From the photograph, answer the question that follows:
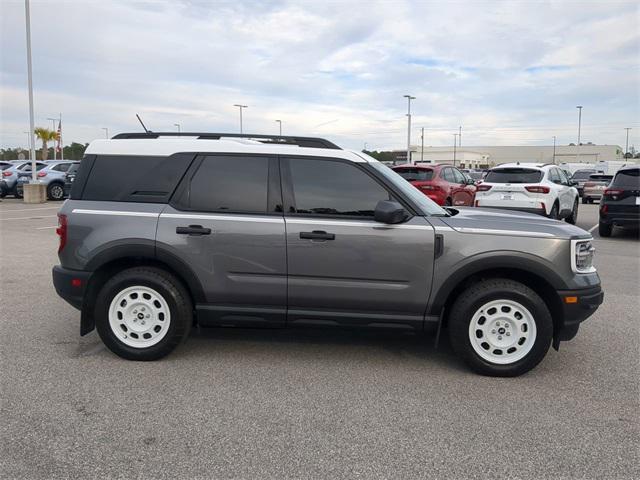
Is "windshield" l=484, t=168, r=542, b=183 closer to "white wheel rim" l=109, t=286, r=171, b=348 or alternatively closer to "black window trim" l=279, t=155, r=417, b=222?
"black window trim" l=279, t=155, r=417, b=222

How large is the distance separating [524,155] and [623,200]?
116578 millimetres

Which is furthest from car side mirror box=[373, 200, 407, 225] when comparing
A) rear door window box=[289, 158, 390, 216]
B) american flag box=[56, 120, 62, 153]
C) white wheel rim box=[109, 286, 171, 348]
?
american flag box=[56, 120, 62, 153]

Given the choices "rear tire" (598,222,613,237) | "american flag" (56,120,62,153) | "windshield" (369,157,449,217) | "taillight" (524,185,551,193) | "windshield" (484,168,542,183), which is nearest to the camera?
"windshield" (369,157,449,217)

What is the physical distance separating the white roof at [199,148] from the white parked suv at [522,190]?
853 centimetres

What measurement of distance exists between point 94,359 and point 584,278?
4.12 meters

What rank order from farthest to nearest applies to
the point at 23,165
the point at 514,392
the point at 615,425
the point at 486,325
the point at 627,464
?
the point at 23,165, the point at 486,325, the point at 514,392, the point at 615,425, the point at 627,464

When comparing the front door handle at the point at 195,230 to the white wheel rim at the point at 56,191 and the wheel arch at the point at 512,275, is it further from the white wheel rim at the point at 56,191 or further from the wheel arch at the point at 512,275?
the white wheel rim at the point at 56,191

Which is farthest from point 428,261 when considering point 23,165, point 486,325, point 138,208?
point 23,165

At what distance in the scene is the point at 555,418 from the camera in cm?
357

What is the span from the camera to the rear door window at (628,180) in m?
12.0

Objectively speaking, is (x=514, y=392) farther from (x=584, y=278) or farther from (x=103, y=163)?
(x=103, y=163)

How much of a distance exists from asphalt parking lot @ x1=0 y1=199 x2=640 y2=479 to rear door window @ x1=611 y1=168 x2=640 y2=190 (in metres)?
7.87

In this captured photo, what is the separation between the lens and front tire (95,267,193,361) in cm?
443

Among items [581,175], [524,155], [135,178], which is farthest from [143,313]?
[524,155]
